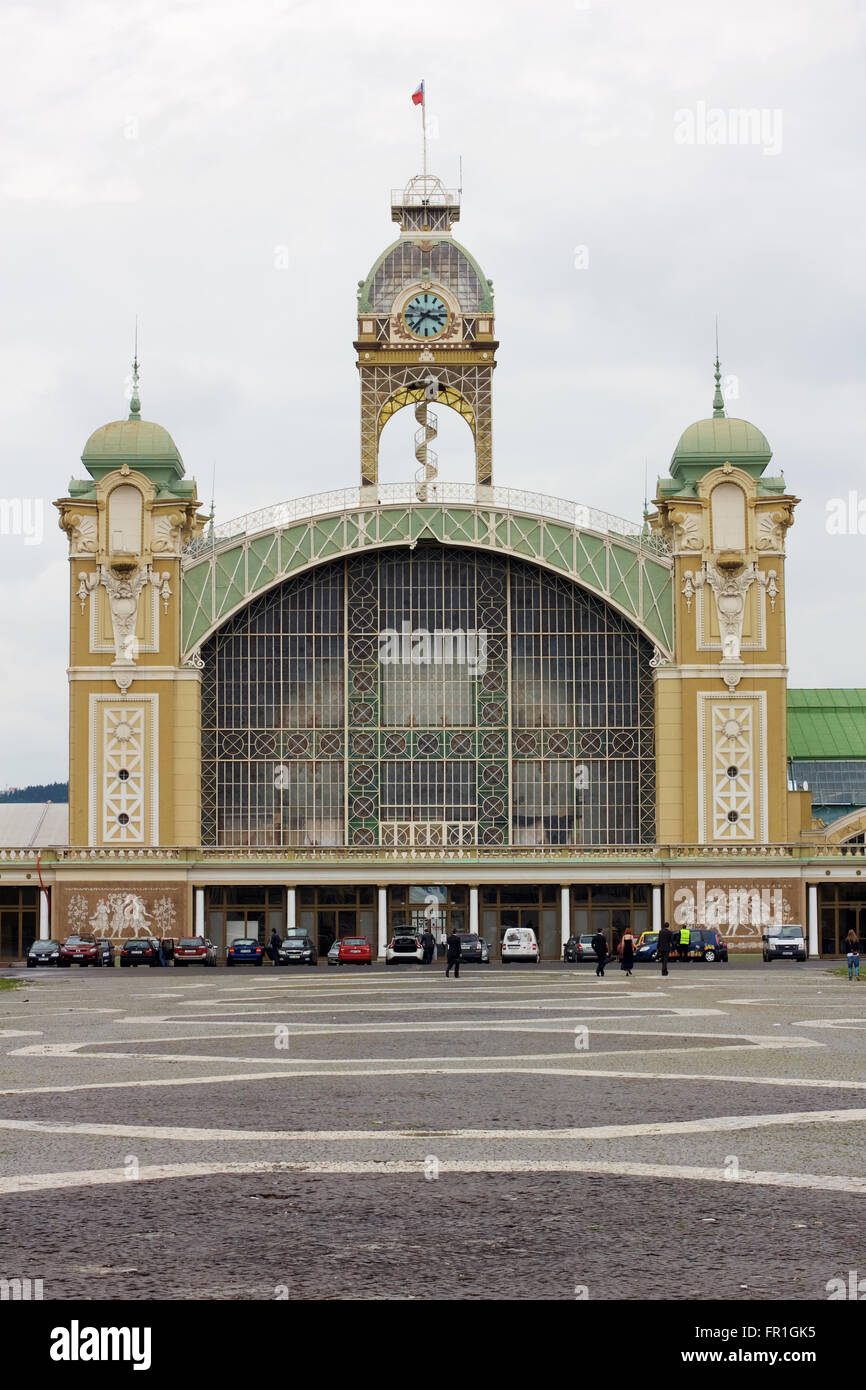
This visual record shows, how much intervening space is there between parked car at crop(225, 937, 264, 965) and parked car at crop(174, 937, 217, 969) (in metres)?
1.50

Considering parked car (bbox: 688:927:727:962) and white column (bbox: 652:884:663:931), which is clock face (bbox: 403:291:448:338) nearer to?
white column (bbox: 652:884:663:931)

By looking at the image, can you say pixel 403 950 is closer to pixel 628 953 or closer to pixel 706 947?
pixel 706 947

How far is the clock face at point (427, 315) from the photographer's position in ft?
318

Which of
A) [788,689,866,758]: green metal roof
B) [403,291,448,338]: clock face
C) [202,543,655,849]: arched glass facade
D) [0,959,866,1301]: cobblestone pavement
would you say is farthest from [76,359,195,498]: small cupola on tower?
[0,959,866,1301]: cobblestone pavement

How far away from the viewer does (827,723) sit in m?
105

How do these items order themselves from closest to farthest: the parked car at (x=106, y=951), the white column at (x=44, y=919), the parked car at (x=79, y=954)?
1. the parked car at (x=79, y=954)
2. the parked car at (x=106, y=951)
3. the white column at (x=44, y=919)

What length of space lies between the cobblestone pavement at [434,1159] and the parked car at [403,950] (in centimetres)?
4080

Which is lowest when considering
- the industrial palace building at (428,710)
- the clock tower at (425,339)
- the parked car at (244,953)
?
the parked car at (244,953)

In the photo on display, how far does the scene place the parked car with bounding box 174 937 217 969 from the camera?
7381 centimetres

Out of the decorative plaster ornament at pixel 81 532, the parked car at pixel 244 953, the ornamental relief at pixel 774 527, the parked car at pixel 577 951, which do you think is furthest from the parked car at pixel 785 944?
the decorative plaster ornament at pixel 81 532

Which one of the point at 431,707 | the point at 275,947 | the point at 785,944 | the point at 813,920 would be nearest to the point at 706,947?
the point at 785,944

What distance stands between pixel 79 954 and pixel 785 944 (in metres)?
29.0

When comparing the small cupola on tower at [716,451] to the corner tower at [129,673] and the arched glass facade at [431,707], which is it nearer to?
the arched glass facade at [431,707]

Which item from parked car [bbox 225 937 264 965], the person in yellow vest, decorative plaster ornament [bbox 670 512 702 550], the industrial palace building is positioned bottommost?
parked car [bbox 225 937 264 965]
